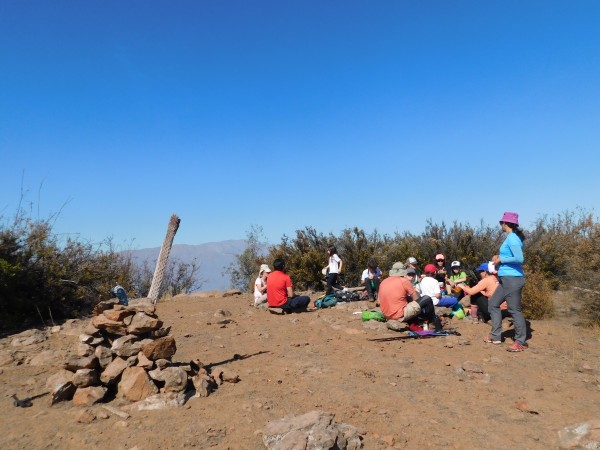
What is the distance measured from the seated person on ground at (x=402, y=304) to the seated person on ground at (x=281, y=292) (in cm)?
267

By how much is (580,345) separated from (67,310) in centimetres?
1073

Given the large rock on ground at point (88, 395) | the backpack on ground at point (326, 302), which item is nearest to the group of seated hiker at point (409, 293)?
the backpack on ground at point (326, 302)

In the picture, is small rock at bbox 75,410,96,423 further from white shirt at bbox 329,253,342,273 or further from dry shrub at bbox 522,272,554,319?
dry shrub at bbox 522,272,554,319

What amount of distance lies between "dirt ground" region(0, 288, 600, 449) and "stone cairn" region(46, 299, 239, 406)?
0.59ft

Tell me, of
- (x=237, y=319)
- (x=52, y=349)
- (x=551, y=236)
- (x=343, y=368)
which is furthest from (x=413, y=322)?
(x=551, y=236)

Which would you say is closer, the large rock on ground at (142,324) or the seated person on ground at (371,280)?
the large rock on ground at (142,324)

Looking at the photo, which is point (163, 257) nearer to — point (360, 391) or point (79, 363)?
point (79, 363)

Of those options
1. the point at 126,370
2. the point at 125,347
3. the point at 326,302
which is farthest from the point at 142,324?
the point at 326,302

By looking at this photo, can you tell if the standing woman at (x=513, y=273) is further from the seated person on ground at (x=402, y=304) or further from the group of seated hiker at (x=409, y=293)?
the seated person on ground at (x=402, y=304)

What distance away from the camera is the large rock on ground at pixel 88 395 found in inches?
189

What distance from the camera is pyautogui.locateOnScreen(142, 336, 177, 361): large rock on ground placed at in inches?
206

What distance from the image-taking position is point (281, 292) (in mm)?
10148

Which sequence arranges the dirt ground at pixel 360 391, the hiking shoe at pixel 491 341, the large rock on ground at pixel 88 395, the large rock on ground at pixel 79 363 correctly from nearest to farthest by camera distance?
the dirt ground at pixel 360 391 < the large rock on ground at pixel 88 395 < the large rock on ground at pixel 79 363 < the hiking shoe at pixel 491 341

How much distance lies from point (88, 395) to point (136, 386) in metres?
0.54
